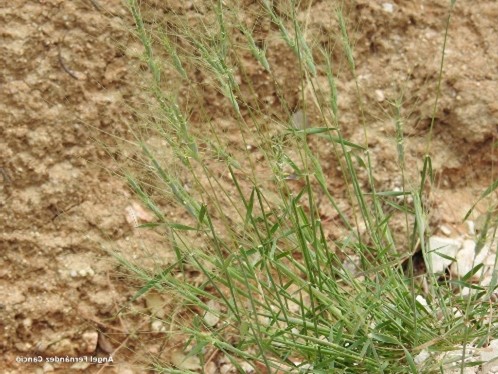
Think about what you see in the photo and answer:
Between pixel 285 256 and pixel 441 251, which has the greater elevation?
pixel 285 256

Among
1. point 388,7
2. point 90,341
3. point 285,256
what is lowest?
point 90,341

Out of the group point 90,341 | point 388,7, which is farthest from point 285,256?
point 388,7

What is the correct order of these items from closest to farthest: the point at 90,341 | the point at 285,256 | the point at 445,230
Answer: the point at 285,256
the point at 90,341
the point at 445,230

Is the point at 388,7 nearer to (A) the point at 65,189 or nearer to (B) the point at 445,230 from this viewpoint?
(B) the point at 445,230

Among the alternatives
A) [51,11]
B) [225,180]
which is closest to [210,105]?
[225,180]

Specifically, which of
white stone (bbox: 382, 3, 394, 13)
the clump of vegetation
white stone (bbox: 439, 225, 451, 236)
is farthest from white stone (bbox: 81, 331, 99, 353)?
white stone (bbox: 382, 3, 394, 13)

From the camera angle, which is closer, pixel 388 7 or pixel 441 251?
pixel 441 251

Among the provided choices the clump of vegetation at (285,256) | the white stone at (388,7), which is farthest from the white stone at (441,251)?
the white stone at (388,7)

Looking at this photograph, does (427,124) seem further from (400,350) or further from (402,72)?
(400,350)

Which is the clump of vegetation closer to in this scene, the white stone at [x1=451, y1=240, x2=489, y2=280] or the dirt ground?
the dirt ground

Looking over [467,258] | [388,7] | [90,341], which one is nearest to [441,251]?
[467,258]

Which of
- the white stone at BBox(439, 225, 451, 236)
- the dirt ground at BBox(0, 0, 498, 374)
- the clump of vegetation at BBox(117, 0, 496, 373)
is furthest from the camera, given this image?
the white stone at BBox(439, 225, 451, 236)

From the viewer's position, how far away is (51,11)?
2006 millimetres

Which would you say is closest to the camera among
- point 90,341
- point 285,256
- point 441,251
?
point 285,256
